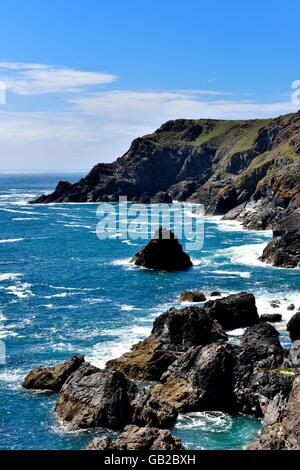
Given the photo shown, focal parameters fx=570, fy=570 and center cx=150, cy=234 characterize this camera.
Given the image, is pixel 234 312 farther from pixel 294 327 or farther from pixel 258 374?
pixel 258 374

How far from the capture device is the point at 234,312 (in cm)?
7000

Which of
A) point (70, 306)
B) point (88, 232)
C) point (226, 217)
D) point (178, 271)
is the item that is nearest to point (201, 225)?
point (226, 217)

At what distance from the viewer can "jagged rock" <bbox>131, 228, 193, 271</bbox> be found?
10662 centimetres

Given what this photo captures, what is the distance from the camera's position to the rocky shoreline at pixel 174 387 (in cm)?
3616

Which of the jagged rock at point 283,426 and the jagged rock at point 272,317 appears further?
the jagged rock at point 272,317

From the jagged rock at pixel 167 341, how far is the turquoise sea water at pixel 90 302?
3231mm

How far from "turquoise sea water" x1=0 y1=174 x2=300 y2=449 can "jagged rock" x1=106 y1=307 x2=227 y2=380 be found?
3.23m

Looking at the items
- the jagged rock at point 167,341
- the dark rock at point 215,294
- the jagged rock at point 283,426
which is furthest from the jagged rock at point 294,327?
the jagged rock at point 283,426

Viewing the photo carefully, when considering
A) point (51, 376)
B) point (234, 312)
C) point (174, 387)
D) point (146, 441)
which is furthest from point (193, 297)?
point (146, 441)

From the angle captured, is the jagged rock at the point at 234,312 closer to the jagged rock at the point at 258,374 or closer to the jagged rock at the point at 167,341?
the jagged rock at the point at 167,341

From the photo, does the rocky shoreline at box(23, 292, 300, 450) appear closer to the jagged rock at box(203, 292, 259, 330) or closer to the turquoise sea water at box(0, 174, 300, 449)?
the turquoise sea water at box(0, 174, 300, 449)

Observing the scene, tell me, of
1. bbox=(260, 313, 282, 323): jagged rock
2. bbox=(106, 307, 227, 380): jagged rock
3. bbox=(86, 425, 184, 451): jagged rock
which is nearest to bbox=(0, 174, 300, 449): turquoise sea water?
bbox=(260, 313, 282, 323): jagged rock

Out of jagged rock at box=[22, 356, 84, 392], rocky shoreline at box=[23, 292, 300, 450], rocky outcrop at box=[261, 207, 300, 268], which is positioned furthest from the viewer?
rocky outcrop at box=[261, 207, 300, 268]

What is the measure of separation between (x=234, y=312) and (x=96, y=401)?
98.4 ft
